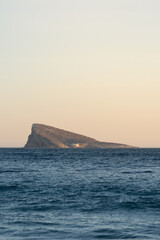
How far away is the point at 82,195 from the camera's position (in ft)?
123

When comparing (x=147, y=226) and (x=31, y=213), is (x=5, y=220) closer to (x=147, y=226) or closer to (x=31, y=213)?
(x=31, y=213)

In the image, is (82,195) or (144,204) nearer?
(144,204)

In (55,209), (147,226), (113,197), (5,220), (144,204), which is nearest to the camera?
(147,226)

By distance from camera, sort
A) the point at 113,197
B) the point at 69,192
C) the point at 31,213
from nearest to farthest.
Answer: the point at 31,213 < the point at 113,197 < the point at 69,192

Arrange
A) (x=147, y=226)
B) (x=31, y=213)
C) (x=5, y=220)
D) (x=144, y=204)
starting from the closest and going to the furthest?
(x=147, y=226), (x=5, y=220), (x=31, y=213), (x=144, y=204)

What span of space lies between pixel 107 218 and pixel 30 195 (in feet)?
42.0

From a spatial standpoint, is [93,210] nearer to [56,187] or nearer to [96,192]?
[96,192]

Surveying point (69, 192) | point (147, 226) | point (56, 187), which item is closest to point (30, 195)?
point (69, 192)

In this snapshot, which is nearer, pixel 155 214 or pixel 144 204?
pixel 155 214

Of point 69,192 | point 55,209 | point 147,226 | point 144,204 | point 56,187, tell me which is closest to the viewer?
point 147,226

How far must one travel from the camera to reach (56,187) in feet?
144

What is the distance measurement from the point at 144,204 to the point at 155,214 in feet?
14.1

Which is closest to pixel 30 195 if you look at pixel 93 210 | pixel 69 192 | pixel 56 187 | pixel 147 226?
pixel 69 192

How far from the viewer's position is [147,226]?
2361 centimetres
